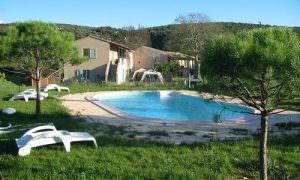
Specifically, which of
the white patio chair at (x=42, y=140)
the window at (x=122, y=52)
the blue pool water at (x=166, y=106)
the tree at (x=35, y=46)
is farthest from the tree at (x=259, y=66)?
the window at (x=122, y=52)

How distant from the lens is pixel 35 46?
14195mm

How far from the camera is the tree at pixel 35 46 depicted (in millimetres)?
13898

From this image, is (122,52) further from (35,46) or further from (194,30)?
(35,46)

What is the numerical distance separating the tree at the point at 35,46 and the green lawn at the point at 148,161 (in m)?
4.09

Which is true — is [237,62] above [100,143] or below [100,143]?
above

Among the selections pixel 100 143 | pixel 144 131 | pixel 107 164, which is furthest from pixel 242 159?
pixel 144 131

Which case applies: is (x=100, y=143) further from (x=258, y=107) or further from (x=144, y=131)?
(x=258, y=107)

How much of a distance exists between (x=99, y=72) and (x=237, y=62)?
119ft

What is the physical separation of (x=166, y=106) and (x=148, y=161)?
1778 centimetres

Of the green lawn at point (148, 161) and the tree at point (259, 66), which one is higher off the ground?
the tree at point (259, 66)

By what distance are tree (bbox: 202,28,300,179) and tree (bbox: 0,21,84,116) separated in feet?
28.3

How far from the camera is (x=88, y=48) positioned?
41.7 meters

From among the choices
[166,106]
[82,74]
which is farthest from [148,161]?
[82,74]

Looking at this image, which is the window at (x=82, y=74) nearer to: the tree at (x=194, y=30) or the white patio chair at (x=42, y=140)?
the tree at (x=194, y=30)
